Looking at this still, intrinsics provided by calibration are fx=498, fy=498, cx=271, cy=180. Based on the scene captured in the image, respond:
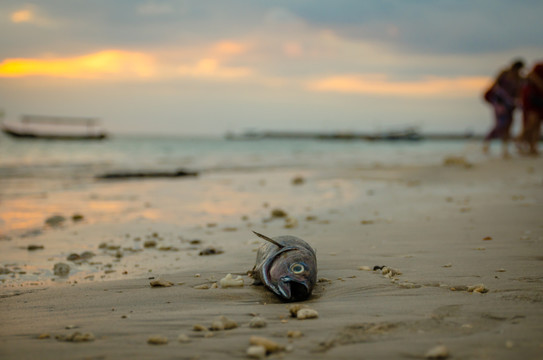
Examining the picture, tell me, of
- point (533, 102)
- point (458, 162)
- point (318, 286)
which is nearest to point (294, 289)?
point (318, 286)

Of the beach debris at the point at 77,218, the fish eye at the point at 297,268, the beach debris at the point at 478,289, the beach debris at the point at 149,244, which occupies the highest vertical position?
the fish eye at the point at 297,268

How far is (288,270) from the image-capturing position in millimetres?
3098

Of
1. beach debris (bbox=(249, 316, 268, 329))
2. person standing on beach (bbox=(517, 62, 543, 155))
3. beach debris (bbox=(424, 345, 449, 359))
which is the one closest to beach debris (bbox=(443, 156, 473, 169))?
person standing on beach (bbox=(517, 62, 543, 155))

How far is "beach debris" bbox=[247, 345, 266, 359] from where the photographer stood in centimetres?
213

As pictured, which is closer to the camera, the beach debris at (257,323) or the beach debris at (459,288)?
the beach debris at (257,323)

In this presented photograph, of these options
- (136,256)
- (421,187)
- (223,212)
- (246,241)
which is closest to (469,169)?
(421,187)

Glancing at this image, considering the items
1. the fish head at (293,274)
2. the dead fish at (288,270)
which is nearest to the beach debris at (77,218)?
the dead fish at (288,270)

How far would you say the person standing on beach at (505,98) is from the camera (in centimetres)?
1507

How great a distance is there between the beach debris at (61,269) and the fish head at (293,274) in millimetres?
1835

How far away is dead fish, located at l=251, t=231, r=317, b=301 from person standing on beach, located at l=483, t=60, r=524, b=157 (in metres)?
13.7

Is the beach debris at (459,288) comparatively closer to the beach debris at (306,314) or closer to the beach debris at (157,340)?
the beach debris at (306,314)

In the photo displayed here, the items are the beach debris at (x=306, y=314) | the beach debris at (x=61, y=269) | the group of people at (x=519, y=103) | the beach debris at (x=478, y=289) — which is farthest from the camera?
the group of people at (x=519, y=103)

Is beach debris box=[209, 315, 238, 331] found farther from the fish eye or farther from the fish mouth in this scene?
the fish eye

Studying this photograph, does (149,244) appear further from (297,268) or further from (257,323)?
(257,323)
